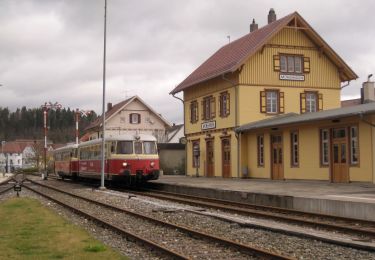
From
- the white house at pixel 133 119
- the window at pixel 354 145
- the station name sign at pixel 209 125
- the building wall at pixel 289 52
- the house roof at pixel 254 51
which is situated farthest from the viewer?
the white house at pixel 133 119

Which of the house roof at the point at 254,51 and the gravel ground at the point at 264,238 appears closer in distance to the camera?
the gravel ground at the point at 264,238

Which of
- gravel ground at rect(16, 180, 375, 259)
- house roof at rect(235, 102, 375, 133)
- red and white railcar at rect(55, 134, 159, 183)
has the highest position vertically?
house roof at rect(235, 102, 375, 133)

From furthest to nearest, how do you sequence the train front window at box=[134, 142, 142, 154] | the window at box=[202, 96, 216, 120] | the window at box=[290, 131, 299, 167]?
1. the window at box=[202, 96, 216, 120]
2. the train front window at box=[134, 142, 142, 154]
3. the window at box=[290, 131, 299, 167]

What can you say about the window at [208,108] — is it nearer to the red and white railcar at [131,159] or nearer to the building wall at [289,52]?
the building wall at [289,52]

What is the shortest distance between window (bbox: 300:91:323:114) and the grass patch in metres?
22.2

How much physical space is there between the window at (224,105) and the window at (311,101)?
176 inches

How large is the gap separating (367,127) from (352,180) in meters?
2.44

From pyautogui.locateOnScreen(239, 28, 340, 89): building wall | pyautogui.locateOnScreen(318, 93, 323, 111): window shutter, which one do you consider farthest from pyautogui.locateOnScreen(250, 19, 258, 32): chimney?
pyautogui.locateOnScreen(318, 93, 323, 111): window shutter

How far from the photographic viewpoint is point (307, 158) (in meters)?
27.1

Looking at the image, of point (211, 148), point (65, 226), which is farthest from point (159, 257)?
point (211, 148)

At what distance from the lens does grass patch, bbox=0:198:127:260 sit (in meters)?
9.18

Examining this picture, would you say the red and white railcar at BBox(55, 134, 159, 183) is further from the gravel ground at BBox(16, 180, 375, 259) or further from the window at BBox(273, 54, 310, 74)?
the gravel ground at BBox(16, 180, 375, 259)

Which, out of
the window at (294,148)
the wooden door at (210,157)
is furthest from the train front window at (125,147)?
the wooden door at (210,157)

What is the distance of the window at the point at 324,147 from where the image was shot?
84.6 ft
